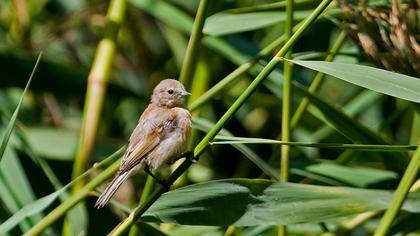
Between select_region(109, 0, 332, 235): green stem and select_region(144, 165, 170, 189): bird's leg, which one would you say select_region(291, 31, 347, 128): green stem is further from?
select_region(109, 0, 332, 235): green stem

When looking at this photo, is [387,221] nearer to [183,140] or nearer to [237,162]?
[183,140]

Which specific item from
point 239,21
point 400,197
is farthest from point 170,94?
point 400,197

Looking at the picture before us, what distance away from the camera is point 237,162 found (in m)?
4.93

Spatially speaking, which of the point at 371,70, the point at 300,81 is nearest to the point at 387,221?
the point at 371,70

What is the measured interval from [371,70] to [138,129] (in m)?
0.96

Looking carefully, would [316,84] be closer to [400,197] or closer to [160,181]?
[160,181]

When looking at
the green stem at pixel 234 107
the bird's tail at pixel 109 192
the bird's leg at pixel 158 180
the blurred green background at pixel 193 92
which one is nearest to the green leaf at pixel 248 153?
the blurred green background at pixel 193 92

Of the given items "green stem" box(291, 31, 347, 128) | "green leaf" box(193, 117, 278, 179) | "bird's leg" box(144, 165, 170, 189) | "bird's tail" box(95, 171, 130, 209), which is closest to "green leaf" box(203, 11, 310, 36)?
"green stem" box(291, 31, 347, 128)

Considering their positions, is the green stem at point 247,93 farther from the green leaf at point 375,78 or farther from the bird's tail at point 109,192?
the bird's tail at point 109,192

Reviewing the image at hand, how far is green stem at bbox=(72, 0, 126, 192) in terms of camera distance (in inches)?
126

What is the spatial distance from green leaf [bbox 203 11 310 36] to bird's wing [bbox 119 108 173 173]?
352 millimetres

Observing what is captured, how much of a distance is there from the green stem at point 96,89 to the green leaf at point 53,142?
92cm

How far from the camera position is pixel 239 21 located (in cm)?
317

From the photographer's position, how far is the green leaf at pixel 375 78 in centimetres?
224
